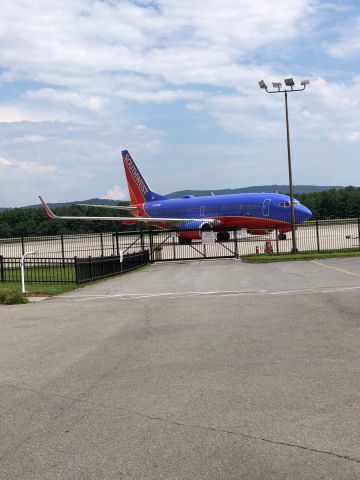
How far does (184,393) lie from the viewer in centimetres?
562

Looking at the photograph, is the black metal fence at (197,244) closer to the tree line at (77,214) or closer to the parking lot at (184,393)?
the parking lot at (184,393)

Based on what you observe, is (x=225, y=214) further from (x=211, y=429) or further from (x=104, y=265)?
(x=211, y=429)

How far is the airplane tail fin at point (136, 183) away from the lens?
189 feet

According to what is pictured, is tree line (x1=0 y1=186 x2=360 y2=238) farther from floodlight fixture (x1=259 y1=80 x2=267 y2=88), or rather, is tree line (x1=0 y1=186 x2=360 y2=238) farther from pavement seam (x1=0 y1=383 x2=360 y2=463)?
pavement seam (x1=0 y1=383 x2=360 y2=463)

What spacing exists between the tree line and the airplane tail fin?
35.5m

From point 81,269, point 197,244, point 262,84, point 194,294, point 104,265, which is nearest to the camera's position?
point 194,294

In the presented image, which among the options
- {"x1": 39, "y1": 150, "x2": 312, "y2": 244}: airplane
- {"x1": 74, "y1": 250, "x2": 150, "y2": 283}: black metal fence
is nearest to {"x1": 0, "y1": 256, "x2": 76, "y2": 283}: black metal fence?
{"x1": 74, "y1": 250, "x2": 150, "y2": 283}: black metal fence

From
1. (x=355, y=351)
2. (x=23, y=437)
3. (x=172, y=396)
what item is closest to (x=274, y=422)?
(x=172, y=396)

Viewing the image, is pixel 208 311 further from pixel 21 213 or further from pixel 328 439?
pixel 21 213

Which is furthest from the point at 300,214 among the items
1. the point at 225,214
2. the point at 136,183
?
the point at 136,183

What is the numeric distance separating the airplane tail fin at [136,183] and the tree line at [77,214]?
3550cm

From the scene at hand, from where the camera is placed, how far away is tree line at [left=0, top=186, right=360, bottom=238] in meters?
98.1

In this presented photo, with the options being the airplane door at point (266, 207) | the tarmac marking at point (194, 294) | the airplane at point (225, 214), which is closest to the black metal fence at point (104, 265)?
the tarmac marking at point (194, 294)

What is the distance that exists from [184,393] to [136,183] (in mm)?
53130
